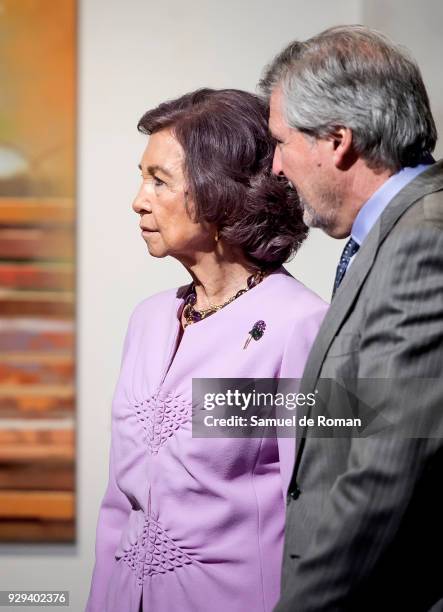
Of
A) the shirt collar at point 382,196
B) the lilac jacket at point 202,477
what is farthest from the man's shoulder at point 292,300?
the shirt collar at point 382,196

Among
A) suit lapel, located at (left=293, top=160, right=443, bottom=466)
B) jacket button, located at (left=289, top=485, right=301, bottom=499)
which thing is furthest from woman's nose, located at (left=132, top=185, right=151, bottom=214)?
jacket button, located at (left=289, top=485, right=301, bottom=499)

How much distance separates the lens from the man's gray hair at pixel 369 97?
56.2 inches

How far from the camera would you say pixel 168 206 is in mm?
1817

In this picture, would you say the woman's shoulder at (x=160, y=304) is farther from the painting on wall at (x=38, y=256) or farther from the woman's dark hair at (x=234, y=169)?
the painting on wall at (x=38, y=256)

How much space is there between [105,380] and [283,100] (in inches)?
54.5

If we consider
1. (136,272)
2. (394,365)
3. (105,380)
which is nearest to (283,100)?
(394,365)

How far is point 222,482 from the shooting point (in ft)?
5.50

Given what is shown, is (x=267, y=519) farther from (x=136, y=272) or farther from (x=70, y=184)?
(x=70, y=184)

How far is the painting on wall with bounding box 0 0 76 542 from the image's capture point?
2699 millimetres

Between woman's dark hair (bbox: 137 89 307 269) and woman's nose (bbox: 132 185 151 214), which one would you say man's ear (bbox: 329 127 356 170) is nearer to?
woman's dark hair (bbox: 137 89 307 269)

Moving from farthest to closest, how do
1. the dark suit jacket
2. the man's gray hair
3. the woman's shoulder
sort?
the woman's shoulder
the man's gray hair
the dark suit jacket

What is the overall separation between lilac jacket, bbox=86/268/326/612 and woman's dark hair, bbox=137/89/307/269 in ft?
0.33

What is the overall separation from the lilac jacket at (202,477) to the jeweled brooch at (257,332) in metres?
0.01

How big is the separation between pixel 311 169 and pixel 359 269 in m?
0.23
